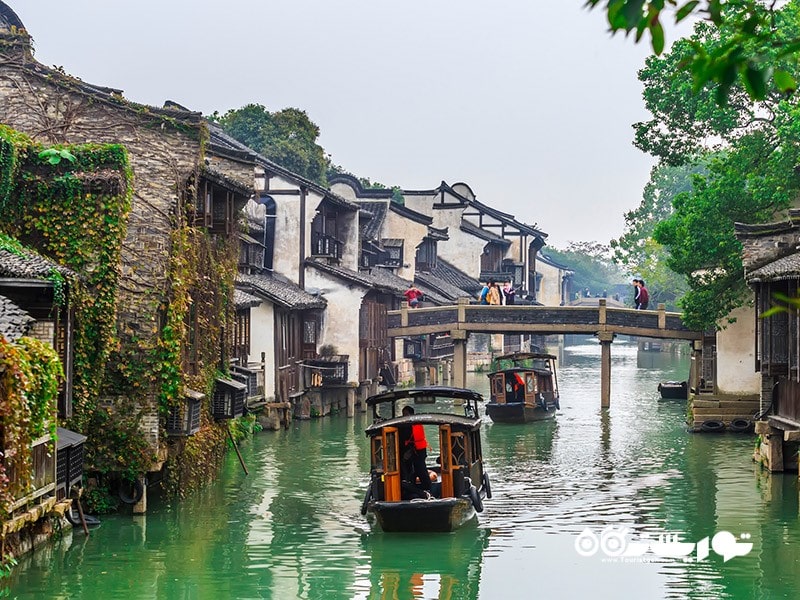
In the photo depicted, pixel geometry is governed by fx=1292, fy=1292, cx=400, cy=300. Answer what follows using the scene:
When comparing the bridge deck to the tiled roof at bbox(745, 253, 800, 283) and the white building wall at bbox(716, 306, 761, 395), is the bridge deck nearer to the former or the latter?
the white building wall at bbox(716, 306, 761, 395)

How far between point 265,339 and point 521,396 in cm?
886

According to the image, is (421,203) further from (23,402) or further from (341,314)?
(23,402)

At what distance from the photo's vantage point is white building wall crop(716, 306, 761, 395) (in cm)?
3161

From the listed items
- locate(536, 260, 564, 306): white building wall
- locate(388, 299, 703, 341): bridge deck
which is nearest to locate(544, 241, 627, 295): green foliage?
locate(536, 260, 564, 306): white building wall

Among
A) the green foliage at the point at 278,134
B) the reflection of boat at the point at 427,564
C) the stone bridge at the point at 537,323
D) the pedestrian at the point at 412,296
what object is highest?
the green foliage at the point at 278,134

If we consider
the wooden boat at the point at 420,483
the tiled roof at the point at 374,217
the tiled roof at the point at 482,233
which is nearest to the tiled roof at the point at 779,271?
the wooden boat at the point at 420,483

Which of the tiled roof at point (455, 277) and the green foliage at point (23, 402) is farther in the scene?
the tiled roof at point (455, 277)

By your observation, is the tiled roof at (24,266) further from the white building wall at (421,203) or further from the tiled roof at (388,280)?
the white building wall at (421,203)

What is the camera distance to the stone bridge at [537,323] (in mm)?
41094

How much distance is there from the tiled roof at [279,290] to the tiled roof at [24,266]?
45.9 ft

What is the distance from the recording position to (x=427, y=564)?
17.4 meters

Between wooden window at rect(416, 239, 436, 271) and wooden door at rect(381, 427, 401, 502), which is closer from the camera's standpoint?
wooden door at rect(381, 427, 401, 502)

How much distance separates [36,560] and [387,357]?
28076 millimetres

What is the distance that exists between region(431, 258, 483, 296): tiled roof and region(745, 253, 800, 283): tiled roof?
36869mm
